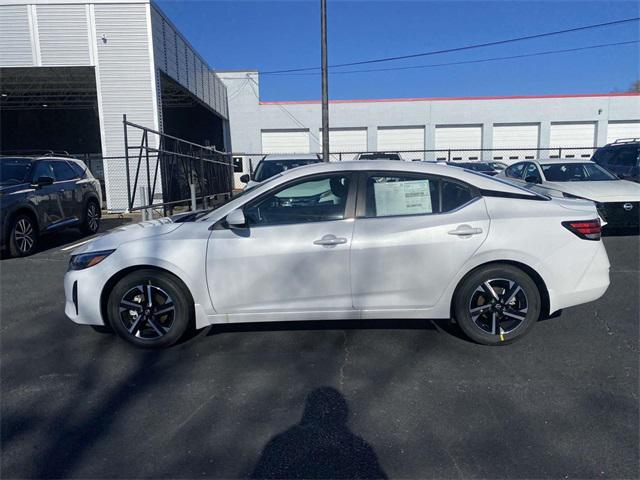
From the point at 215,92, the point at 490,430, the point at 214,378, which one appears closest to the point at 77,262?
the point at 214,378

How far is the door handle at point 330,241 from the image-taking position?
12.5ft

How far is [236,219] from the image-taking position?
3.76 m

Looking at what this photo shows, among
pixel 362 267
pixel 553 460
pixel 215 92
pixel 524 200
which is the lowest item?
pixel 553 460

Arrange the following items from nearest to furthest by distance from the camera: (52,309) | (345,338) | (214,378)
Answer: (214,378)
(345,338)
(52,309)

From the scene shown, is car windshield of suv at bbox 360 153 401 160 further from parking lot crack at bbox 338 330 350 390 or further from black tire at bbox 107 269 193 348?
black tire at bbox 107 269 193 348

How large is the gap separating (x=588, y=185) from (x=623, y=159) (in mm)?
3825

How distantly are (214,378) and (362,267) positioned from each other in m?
1.44

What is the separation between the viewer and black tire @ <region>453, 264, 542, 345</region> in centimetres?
390

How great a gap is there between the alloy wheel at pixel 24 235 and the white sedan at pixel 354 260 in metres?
5.07

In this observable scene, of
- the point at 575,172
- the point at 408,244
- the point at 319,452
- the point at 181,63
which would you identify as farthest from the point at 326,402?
the point at 181,63

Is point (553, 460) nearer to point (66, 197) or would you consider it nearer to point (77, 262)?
point (77, 262)

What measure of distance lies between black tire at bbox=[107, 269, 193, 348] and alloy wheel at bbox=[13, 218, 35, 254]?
5412 mm

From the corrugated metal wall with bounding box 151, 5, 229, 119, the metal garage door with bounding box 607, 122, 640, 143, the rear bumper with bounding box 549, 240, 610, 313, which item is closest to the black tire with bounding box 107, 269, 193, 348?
the rear bumper with bounding box 549, 240, 610, 313

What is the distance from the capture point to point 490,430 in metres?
2.85
